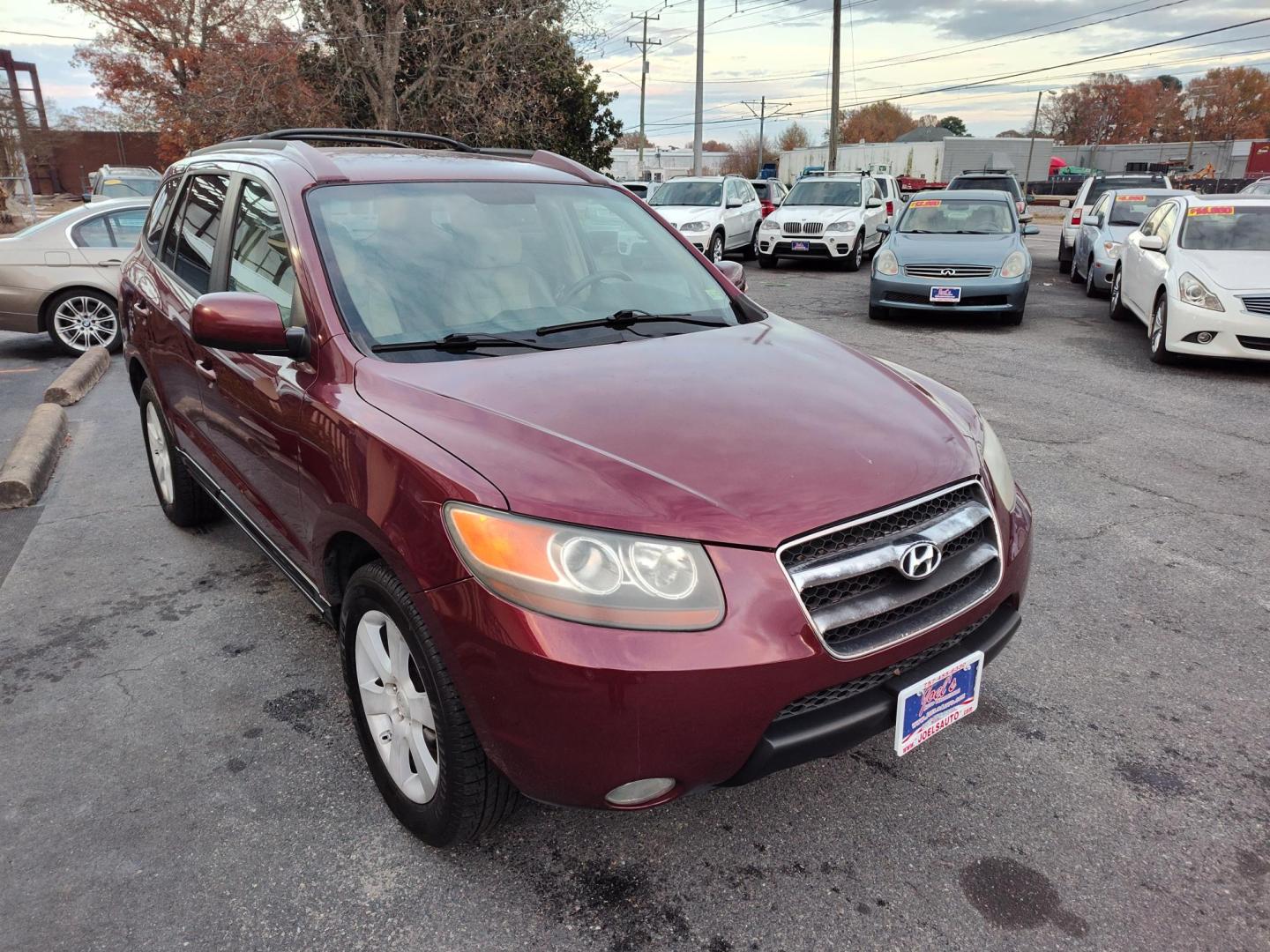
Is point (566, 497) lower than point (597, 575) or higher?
higher

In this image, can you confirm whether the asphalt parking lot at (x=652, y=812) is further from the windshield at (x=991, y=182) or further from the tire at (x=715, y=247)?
the windshield at (x=991, y=182)

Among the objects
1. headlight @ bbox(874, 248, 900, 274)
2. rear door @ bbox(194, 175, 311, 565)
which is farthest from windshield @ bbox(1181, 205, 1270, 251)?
rear door @ bbox(194, 175, 311, 565)

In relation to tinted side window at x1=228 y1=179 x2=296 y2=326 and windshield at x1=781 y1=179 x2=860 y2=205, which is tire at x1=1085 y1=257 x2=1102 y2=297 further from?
tinted side window at x1=228 y1=179 x2=296 y2=326

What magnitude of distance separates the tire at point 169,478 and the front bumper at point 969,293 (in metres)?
→ 8.32

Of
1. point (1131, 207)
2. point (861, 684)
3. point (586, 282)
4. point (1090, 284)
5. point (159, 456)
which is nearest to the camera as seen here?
point (861, 684)

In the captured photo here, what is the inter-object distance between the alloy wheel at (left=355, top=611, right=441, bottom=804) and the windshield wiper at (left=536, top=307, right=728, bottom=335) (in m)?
1.08

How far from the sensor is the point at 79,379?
7.75 meters

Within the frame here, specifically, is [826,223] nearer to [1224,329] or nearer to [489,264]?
[1224,329]

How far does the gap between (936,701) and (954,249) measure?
9.41 m

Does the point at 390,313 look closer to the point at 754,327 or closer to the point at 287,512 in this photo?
the point at 287,512

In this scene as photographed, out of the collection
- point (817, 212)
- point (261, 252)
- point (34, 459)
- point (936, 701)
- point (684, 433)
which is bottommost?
point (34, 459)

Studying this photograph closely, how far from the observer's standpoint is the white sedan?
771 centimetres

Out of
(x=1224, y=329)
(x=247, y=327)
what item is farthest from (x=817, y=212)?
(x=247, y=327)

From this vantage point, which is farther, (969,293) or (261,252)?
(969,293)
